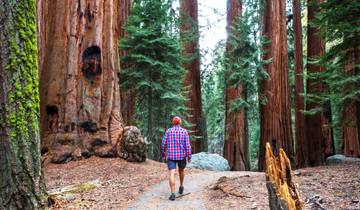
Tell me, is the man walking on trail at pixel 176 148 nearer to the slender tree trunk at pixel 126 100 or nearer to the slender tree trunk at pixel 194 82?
the slender tree trunk at pixel 126 100

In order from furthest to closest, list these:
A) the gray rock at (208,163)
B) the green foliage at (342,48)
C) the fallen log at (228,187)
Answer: the gray rock at (208,163), the green foliage at (342,48), the fallen log at (228,187)

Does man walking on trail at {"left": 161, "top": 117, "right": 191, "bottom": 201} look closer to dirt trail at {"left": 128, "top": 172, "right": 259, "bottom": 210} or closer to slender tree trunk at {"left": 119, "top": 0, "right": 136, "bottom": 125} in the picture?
dirt trail at {"left": 128, "top": 172, "right": 259, "bottom": 210}

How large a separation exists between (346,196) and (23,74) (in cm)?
514

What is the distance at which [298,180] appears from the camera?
285 inches

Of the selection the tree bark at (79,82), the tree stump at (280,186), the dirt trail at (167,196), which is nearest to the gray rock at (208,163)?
the tree bark at (79,82)

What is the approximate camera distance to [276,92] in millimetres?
13086

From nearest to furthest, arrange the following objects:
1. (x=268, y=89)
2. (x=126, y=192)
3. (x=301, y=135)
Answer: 1. (x=126, y=192)
2. (x=268, y=89)
3. (x=301, y=135)

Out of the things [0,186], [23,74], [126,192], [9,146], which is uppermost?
[23,74]

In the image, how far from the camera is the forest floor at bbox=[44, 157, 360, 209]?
599cm

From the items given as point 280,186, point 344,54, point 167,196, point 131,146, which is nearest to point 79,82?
point 131,146

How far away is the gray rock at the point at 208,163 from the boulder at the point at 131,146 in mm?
2019

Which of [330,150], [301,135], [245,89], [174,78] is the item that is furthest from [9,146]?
[330,150]

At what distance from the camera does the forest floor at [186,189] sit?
5.99 metres

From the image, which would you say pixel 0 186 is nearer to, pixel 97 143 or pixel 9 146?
pixel 9 146
